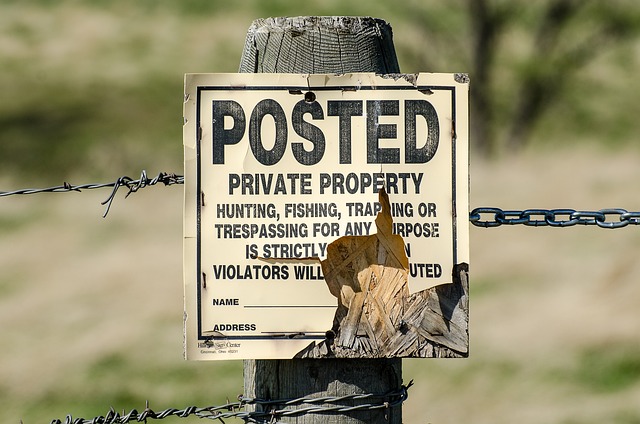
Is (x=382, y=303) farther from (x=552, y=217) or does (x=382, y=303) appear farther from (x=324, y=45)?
(x=552, y=217)

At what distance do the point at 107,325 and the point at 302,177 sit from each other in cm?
607

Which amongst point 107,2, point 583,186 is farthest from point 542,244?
point 107,2

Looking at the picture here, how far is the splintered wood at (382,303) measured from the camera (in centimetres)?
228

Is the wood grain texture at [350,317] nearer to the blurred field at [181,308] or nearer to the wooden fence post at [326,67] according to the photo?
the wooden fence post at [326,67]

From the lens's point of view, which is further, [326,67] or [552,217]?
[552,217]

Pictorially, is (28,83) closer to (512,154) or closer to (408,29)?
(408,29)

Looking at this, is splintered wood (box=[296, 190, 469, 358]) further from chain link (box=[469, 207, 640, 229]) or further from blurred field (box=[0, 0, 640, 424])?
blurred field (box=[0, 0, 640, 424])

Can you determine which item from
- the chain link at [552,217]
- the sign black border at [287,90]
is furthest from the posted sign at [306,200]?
the chain link at [552,217]

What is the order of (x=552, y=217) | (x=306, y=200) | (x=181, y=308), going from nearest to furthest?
1. (x=306, y=200)
2. (x=552, y=217)
3. (x=181, y=308)

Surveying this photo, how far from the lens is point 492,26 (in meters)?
20.5

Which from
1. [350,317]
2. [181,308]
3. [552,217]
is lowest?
[181,308]

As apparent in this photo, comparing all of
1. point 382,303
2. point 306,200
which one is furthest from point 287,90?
point 382,303

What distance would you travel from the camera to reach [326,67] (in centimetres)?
233

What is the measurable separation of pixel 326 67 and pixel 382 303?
0.58 metres
